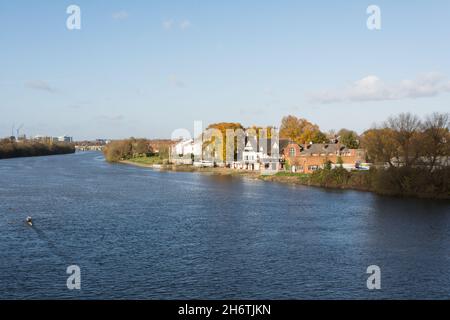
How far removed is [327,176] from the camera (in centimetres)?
5109

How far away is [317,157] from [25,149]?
92105 mm

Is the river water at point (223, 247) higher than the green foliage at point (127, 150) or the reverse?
the reverse

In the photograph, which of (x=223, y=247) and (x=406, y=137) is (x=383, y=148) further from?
(x=223, y=247)

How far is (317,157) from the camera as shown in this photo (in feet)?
200

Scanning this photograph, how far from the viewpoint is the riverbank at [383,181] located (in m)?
40.9

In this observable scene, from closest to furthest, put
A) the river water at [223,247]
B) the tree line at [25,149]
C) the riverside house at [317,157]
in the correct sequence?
the river water at [223,247] → the riverside house at [317,157] → the tree line at [25,149]

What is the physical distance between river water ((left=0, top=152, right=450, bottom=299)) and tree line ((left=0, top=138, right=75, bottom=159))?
85594 millimetres

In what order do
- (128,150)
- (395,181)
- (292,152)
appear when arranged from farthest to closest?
(128,150) < (292,152) < (395,181)

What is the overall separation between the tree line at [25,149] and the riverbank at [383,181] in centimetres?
8058

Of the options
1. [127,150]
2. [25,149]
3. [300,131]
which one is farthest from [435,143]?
[25,149]

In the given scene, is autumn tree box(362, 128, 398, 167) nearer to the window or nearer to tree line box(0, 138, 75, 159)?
the window

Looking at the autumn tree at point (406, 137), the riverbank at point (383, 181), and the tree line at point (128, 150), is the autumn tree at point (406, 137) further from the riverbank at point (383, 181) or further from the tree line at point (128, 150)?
the tree line at point (128, 150)

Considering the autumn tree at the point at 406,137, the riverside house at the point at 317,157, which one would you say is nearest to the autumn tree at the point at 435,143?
the autumn tree at the point at 406,137
